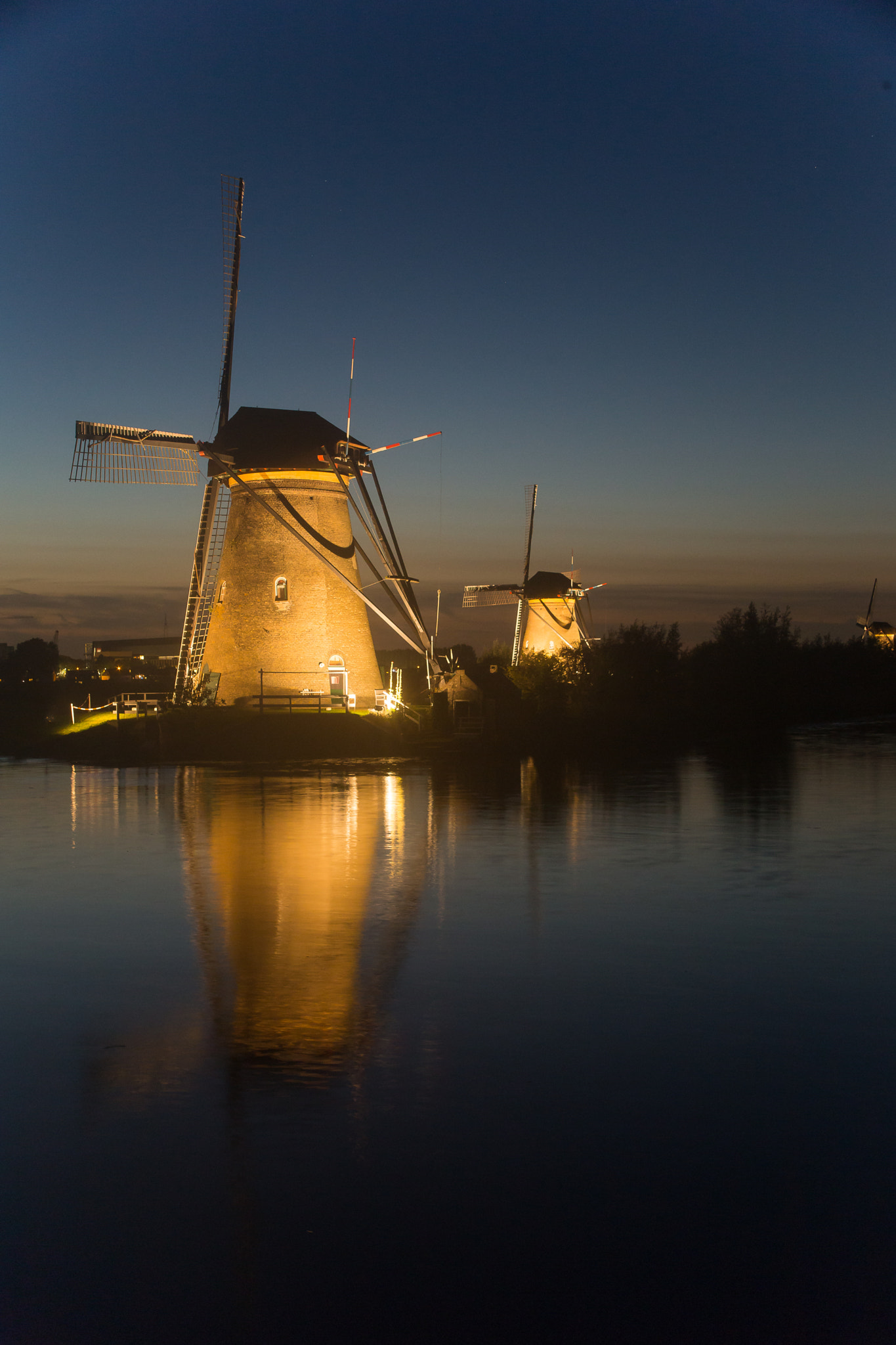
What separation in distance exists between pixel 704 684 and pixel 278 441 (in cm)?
3166

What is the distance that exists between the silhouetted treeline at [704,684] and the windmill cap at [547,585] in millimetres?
7925

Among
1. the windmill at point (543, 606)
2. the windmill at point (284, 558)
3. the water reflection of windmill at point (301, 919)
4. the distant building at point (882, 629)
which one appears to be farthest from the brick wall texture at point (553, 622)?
the distant building at point (882, 629)

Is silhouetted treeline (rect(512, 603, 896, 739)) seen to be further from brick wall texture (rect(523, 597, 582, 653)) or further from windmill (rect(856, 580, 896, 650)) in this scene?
windmill (rect(856, 580, 896, 650))

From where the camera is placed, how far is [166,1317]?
3.72 m

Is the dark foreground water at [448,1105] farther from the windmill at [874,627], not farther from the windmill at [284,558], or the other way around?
the windmill at [874,627]

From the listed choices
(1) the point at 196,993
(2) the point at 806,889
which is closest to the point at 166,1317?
(1) the point at 196,993

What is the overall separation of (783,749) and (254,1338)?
34719 mm

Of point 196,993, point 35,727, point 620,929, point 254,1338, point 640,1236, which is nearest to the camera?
point 254,1338

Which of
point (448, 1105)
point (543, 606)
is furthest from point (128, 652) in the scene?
point (448, 1105)

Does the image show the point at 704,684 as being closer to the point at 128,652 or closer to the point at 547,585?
the point at 547,585

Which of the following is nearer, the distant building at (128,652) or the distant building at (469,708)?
the distant building at (469,708)

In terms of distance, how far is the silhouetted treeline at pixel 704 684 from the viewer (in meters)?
43.9

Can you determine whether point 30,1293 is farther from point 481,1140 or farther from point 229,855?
point 229,855

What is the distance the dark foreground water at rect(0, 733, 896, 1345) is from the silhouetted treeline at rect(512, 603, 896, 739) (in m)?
28.8
